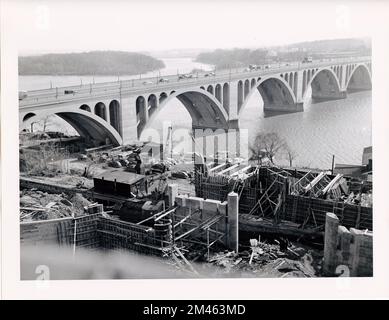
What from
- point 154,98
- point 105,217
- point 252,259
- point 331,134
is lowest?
point 252,259

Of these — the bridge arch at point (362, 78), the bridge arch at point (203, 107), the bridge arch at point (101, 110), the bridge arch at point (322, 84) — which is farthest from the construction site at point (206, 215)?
the bridge arch at point (322, 84)

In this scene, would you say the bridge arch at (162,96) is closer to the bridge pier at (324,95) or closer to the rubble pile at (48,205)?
the rubble pile at (48,205)

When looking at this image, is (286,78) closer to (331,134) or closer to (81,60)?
(331,134)

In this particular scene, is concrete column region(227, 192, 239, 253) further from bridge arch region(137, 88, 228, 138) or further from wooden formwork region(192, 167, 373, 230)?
bridge arch region(137, 88, 228, 138)

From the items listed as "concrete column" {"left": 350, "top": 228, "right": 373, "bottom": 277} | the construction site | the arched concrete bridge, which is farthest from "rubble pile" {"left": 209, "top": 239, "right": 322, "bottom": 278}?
the arched concrete bridge

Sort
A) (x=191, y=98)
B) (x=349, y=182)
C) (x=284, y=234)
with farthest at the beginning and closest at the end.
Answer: (x=191, y=98) → (x=349, y=182) → (x=284, y=234)

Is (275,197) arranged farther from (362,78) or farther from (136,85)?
(136,85)
